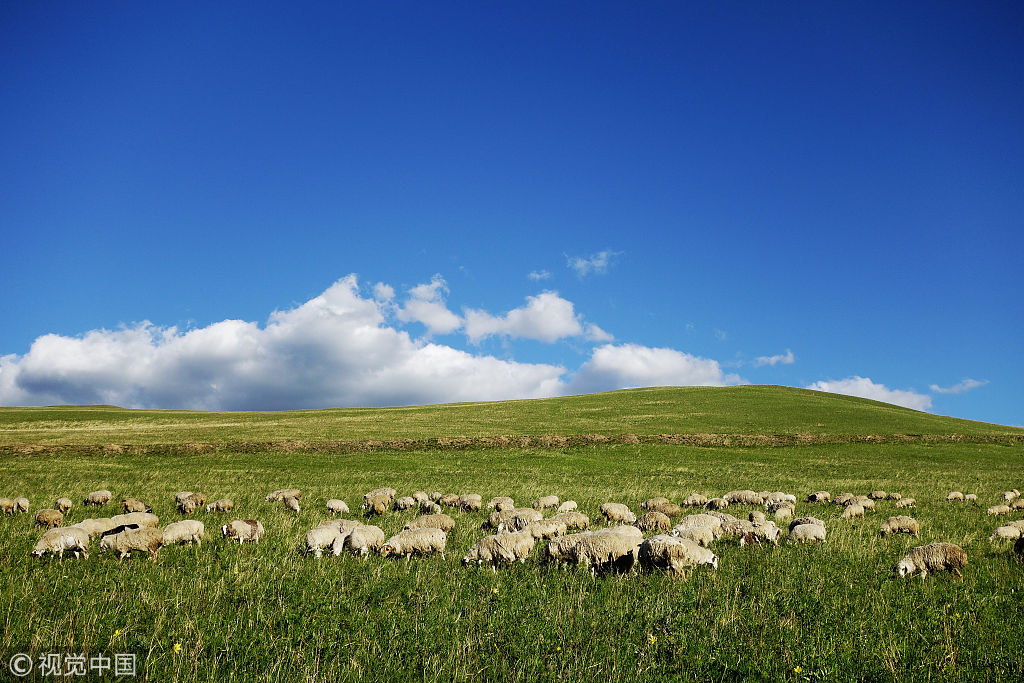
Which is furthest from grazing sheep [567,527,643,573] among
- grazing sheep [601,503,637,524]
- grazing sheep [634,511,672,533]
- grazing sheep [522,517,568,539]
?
grazing sheep [601,503,637,524]

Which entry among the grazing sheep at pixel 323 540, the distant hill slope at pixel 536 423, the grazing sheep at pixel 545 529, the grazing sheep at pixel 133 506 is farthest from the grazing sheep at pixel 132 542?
the distant hill slope at pixel 536 423

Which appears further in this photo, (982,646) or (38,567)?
(38,567)

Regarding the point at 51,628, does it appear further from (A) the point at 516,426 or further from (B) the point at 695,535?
(A) the point at 516,426

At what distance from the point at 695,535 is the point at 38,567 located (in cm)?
1166

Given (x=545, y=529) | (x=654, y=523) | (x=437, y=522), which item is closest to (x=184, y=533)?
(x=437, y=522)

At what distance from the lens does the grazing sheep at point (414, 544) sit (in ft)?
31.8

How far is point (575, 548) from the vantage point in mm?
8820

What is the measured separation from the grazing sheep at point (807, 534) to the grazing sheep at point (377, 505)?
11.2 metres

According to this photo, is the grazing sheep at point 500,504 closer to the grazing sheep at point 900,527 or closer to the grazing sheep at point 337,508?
the grazing sheep at point 337,508

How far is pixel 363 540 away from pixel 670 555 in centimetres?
570

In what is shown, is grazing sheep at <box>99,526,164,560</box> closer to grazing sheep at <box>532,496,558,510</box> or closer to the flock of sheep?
the flock of sheep

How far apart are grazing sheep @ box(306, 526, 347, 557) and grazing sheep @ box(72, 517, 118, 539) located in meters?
4.32

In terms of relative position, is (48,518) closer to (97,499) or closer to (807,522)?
(97,499)

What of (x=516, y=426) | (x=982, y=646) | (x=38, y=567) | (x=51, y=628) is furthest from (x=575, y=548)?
(x=516, y=426)
